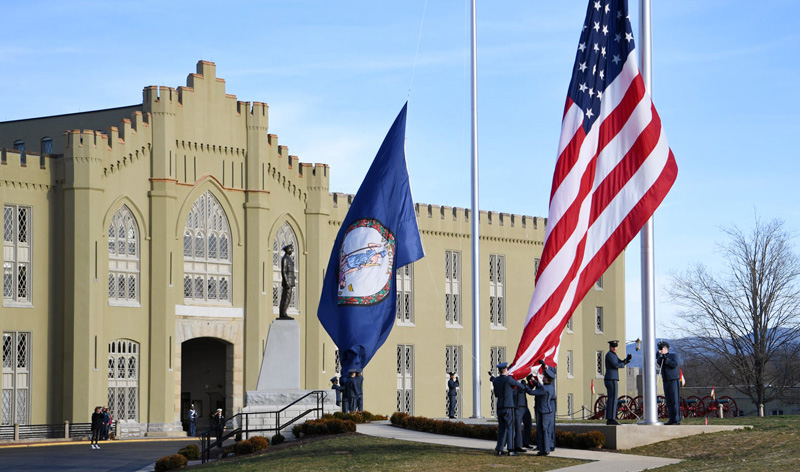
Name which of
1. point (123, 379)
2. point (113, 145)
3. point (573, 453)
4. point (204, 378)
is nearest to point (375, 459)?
point (573, 453)

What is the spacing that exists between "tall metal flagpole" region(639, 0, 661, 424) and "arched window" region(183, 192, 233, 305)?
2952cm

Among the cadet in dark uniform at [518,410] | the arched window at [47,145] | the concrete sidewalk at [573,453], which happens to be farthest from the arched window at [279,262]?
the cadet in dark uniform at [518,410]

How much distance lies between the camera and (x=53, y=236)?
46.9 meters

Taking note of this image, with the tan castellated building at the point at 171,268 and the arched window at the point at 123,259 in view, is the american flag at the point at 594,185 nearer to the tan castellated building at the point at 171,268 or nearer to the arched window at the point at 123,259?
the tan castellated building at the point at 171,268

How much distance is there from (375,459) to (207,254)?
2841 centimetres

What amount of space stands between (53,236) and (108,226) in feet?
6.90

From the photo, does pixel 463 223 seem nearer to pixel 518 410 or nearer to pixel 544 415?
pixel 518 410

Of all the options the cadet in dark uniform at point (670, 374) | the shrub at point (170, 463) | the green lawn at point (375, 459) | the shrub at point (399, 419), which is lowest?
the shrub at point (170, 463)

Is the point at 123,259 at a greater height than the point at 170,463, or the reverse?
the point at 123,259

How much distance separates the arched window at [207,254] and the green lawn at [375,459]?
2288 cm

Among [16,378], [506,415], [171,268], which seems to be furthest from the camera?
[171,268]

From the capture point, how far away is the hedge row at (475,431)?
79.1ft

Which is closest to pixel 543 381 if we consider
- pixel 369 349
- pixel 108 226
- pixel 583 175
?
pixel 583 175

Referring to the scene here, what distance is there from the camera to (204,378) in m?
53.8
